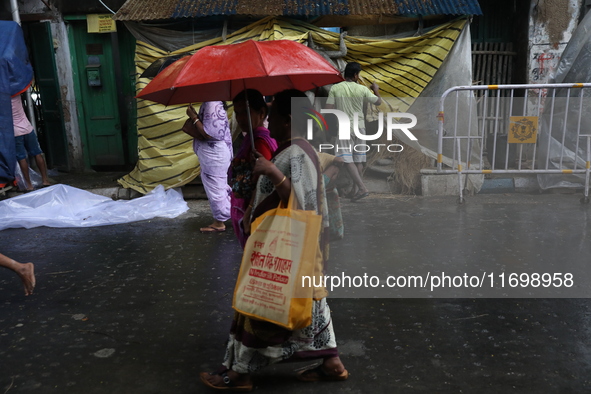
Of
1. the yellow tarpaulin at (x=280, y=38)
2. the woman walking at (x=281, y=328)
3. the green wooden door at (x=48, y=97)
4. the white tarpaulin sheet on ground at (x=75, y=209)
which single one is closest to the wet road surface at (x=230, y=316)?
the woman walking at (x=281, y=328)

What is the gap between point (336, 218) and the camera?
2.88m

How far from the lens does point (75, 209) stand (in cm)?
684

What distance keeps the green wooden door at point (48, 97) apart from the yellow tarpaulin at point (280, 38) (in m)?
1.98

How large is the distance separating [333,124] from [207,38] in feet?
7.41

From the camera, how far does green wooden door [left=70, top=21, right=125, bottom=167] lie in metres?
8.71

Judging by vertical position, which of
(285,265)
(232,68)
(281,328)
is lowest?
(281,328)

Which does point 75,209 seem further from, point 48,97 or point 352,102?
point 352,102

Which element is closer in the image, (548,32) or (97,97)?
(548,32)

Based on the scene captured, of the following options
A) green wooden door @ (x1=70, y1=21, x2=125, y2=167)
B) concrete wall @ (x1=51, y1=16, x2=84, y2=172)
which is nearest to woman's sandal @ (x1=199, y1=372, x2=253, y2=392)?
→ green wooden door @ (x1=70, y1=21, x2=125, y2=167)

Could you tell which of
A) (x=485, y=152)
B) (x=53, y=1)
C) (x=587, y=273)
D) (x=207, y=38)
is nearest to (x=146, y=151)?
(x=207, y=38)

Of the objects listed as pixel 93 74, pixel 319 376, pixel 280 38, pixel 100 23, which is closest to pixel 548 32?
pixel 280 38

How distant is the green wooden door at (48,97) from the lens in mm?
8742

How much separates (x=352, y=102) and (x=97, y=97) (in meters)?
4.43

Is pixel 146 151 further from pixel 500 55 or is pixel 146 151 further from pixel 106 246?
pixel 500 55
